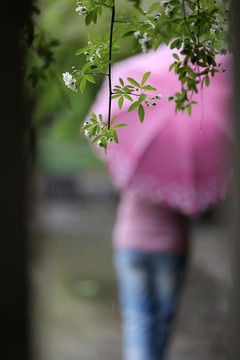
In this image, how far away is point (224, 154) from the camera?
168cm

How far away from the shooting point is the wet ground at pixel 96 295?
345 cm

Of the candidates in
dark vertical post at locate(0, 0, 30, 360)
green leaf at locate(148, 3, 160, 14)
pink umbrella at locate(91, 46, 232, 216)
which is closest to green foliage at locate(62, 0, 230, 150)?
green leaf at locate(148, 3, 160, 14)

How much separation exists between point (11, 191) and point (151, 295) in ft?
5.15

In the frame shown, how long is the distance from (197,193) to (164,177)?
5.7 inches

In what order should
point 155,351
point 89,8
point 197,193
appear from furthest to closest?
point 155,351, point 197,193, point 89,8

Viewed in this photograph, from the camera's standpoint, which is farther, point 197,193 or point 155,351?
point 155,351

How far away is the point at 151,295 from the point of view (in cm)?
204

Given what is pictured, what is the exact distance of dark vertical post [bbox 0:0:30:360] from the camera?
0.56 meters

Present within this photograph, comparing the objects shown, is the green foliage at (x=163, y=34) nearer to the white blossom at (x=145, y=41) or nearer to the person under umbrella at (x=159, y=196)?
the white blossom at (x=145, y=41)

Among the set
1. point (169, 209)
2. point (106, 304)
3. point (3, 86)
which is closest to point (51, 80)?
point (3, 86)

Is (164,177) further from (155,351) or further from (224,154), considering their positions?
(155,351)

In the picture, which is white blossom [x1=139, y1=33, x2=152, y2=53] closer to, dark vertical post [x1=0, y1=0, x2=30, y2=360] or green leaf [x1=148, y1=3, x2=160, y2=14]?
green leaf [x1=148, y1=3, x2=160, y2=14]

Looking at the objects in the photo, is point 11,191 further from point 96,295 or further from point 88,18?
point 96,295

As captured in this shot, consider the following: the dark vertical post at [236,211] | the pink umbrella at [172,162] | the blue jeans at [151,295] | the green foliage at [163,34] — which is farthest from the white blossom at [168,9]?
the blue jeans at [151,295]
